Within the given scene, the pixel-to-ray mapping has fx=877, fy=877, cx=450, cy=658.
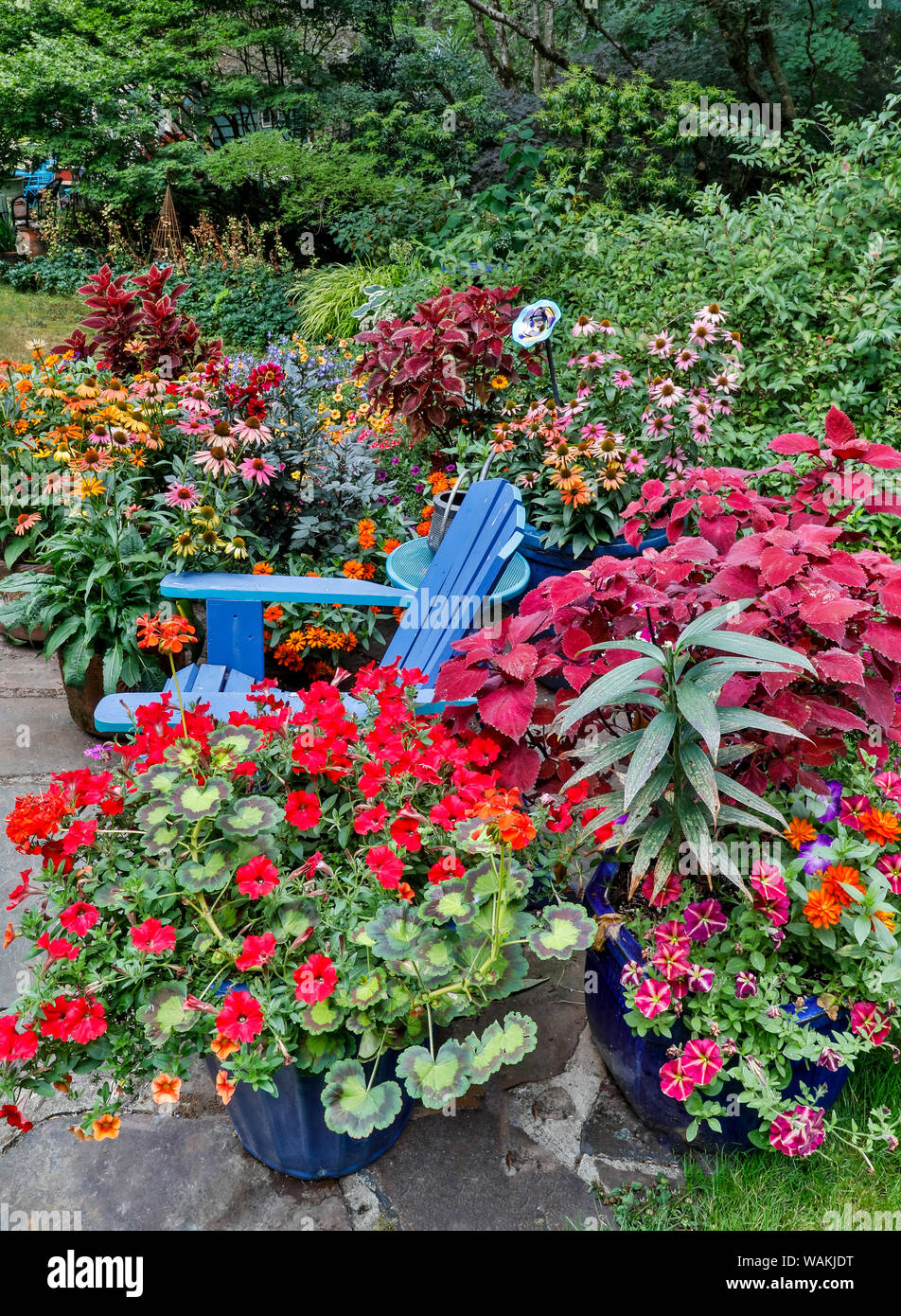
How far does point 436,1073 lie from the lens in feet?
4.09

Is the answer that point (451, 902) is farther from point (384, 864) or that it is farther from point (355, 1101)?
point (355, 1101)

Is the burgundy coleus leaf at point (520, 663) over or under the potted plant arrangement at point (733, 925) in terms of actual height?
over

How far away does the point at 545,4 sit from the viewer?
7.78 m

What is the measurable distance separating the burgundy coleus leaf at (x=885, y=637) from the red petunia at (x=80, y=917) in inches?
53.7

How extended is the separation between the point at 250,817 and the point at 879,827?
1058mm

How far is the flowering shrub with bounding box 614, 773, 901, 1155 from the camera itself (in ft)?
4.57

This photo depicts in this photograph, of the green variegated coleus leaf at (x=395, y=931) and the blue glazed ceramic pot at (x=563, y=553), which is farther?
the blue glazed ceramic pot at (x=563, y=553)

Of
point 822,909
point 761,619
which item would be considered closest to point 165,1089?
point 822,909

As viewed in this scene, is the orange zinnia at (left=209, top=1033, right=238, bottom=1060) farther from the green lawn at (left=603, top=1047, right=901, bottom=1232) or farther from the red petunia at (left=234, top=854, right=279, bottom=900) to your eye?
the green lawn at (left=603, top=1047, right=901, bottom=1232)

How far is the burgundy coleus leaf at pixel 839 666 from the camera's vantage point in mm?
1434

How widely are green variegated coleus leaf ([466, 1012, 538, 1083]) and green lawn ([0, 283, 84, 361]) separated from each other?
22.8 feet

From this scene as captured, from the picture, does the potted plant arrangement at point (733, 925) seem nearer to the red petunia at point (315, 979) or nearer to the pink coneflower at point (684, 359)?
the red petunia at point (315, 979)

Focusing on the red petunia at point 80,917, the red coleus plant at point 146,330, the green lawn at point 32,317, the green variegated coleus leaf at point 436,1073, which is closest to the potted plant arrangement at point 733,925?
the green variegated coleus leaf at point 436,1073
